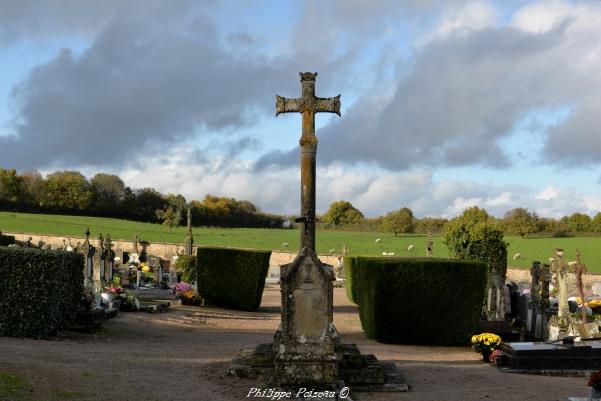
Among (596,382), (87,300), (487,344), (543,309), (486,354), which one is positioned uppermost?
(87,300)

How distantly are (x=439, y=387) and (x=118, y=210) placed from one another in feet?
254

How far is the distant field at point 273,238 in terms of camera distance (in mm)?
55219

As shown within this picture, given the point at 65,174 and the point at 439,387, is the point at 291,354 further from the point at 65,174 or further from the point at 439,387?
the point at 65,174

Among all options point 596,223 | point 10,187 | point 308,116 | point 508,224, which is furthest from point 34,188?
point 308,116

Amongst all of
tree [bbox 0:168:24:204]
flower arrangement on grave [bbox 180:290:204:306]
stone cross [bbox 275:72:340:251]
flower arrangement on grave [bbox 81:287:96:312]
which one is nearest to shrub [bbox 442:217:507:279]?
flower arrangement on grave [bbox 180:290:204:306]

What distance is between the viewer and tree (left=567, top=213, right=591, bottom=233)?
68.2m

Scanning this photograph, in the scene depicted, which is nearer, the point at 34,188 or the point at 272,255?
the point at 272,255

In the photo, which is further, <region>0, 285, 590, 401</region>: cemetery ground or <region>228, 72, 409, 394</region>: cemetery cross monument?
<region>228, 72, 409, 394</region>: cemetery cross monument

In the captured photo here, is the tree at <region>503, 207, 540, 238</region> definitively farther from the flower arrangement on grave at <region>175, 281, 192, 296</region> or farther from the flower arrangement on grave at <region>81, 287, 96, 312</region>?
the flower arrangement on grave at <region>81, 287, 96, 312</region>

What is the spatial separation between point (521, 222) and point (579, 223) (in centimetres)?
630

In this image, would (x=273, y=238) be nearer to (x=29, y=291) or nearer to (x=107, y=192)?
(x=107, y=192)

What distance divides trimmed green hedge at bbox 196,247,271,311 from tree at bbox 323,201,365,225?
60.6m

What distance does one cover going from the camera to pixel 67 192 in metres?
83.9

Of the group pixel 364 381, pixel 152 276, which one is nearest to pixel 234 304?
pixel 152 276
